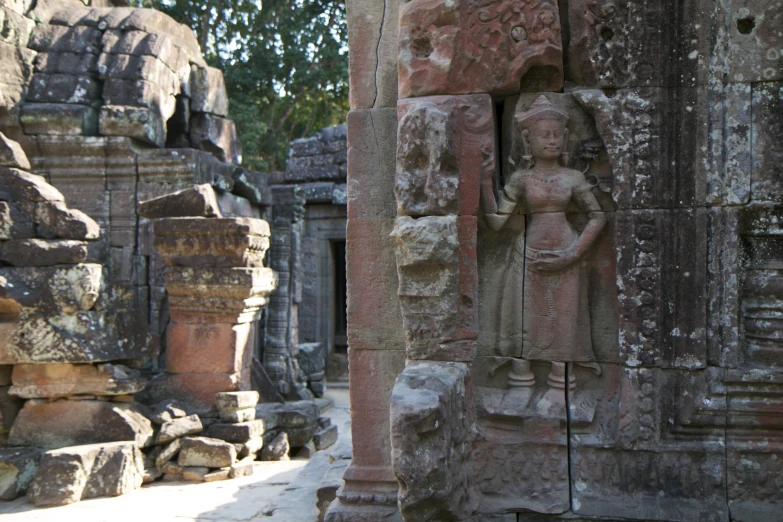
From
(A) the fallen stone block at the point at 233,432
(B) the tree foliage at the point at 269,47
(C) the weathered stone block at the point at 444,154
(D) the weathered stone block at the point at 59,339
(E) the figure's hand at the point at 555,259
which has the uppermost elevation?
(B) the tree foliage at the point at 269,47

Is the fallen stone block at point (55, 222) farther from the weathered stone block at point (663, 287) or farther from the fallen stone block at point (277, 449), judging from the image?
the weathered stone block at point (663, 287)

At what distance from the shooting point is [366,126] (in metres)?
4.09

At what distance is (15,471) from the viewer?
5770 mm

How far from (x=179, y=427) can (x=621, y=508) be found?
415cm

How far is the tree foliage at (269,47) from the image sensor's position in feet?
59.9

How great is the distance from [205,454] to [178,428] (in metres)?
0.33

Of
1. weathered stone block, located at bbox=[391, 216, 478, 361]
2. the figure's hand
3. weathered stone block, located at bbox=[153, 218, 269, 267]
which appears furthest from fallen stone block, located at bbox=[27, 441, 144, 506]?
the figure's hand

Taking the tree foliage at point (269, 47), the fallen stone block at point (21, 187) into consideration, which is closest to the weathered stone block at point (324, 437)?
the fallen stone block at point (21, 187)

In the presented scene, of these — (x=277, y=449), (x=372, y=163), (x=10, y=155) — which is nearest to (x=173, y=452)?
A: (x=277, y=449)

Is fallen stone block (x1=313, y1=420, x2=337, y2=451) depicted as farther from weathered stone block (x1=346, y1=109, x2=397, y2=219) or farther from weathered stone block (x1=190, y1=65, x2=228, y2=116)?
weathered stone block (x1=190, y1=65, x2=228, y2=116)

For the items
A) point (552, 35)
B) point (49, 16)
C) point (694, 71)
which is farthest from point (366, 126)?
point (49, 16)

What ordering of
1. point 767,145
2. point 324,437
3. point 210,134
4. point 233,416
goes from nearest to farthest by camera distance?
point 767,145 < point 233,416 < point 324,437 < point 210,134

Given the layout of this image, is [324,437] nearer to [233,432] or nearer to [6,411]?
[233,432]

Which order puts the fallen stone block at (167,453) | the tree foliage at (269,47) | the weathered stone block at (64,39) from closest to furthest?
the fallen stone block at (167,453)
the weathered stone block at (64,39)
the tree foliage at (269,47)
